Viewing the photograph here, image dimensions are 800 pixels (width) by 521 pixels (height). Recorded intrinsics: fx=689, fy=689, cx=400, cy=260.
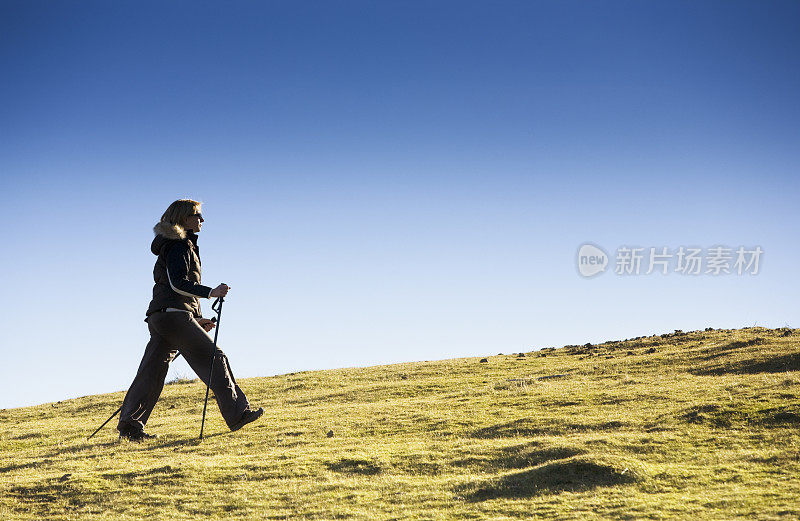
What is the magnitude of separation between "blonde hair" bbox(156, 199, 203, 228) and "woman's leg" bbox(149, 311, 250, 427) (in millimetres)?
1796

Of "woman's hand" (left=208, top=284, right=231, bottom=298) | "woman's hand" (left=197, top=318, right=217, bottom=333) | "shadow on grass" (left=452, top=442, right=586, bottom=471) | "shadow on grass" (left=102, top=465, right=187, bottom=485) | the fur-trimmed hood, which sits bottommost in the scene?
"shadow on grass" (left=452, top=442, right=586, bottom=471)

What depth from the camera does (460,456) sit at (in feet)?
36.5

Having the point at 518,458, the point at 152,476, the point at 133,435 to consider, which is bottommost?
the point at 518,458

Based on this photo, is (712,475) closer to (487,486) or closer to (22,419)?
(487,486)

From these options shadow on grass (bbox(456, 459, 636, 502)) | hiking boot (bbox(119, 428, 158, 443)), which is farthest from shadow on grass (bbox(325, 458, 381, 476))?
hiking boot (bbox(119, 428, 158, 443))

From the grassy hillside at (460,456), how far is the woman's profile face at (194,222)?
13.8ft

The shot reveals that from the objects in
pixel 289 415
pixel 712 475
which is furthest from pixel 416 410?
pixel 712 475

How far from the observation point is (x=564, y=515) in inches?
320

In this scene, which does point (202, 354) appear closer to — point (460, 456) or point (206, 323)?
point (206, 323)

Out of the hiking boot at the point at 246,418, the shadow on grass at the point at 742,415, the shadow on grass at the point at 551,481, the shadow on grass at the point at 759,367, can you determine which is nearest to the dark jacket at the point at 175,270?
the hiking boot at the point at 246,418

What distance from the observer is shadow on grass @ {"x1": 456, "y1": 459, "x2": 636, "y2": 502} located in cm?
917

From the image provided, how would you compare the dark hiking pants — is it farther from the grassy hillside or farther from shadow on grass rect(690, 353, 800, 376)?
shadow on grass rect(690, 353, 800, 376)

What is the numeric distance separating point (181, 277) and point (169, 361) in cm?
204

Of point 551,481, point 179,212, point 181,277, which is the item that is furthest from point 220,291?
point 551,481
